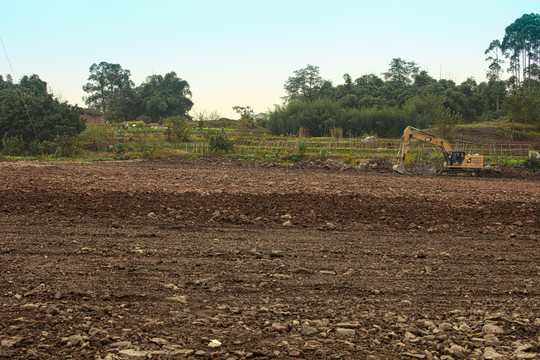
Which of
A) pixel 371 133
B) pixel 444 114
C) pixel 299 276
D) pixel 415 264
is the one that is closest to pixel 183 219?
pixel 299 276

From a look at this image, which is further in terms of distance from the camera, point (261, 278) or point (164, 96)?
point (164, 96)

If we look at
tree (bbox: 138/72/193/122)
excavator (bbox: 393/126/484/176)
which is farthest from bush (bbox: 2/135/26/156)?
tree (bbox: 138/72/193/122)

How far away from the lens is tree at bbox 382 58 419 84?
7606 centimetres

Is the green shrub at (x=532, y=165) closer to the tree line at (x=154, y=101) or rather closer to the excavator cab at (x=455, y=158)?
the excavator cab at (x=455, y=158)

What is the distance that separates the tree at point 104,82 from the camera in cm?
8331

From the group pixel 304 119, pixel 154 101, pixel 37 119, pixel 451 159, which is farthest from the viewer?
pixel 154 101

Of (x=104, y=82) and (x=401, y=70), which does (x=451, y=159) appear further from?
(x=104, y=82)

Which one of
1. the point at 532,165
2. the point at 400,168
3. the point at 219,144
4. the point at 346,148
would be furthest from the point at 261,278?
the point at 346,148

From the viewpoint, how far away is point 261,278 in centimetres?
651

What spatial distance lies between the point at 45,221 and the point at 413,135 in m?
19.8

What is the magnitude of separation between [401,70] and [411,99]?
20.4m

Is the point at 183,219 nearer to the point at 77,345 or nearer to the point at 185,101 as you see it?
the point at 77,345

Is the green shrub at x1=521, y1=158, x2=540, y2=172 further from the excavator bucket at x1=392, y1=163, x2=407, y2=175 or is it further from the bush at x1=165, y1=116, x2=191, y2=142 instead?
the bush at x1=165, y1=116, x2=191, y2=142

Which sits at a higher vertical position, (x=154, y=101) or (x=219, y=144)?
(x=154, y=101)
